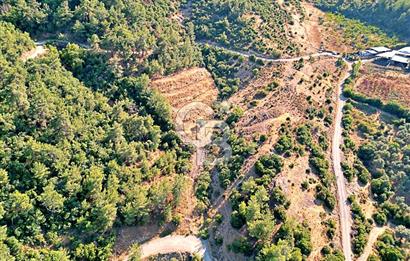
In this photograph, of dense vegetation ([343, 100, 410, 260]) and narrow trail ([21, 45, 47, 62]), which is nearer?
dense vegetation ([343, 100, 410, 260])

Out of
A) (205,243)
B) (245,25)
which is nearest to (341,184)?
(205,243)

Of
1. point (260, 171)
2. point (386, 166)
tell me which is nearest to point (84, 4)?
point (260, 171)

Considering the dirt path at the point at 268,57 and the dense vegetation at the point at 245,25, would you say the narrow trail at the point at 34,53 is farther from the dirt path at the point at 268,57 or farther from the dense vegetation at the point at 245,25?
the dirt path at the point at 268,57

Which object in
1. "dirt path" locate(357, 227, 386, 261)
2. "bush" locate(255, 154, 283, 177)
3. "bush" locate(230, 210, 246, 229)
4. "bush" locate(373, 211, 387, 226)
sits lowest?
"dirt path" locate(357, 227, 386, 261)

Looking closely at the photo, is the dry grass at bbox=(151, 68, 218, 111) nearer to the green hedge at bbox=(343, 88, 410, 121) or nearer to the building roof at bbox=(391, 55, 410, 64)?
the green hedge at bbox=(343, 88, 410, 121)

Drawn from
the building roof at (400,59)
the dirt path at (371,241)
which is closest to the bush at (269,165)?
the dirt path at (371,241)

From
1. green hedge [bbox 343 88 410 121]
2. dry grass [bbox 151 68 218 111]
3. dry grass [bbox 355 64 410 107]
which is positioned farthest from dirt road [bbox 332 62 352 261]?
dry grass [bbox 151 68 218 111]
